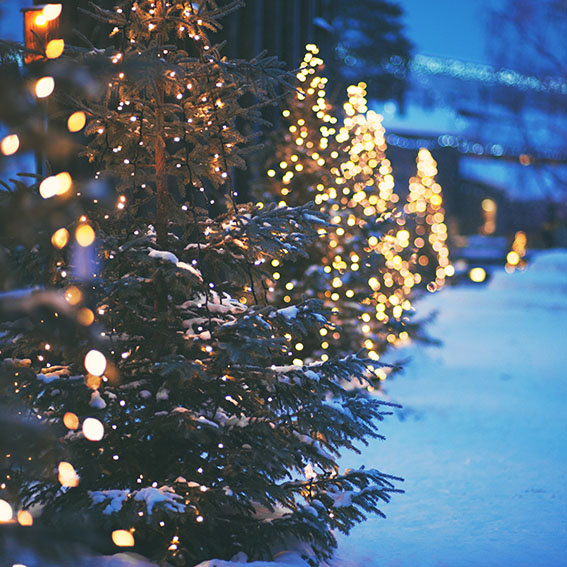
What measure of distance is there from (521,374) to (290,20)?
664cm

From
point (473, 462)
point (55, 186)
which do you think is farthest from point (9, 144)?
point (473, 462)

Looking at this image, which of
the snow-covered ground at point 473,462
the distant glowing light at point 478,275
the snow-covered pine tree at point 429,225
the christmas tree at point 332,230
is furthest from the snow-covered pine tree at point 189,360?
the distant glowing light at point 478,275

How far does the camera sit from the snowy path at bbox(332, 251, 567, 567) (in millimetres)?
4582

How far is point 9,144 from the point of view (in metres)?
1.39

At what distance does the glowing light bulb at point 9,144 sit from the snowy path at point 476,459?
3.54 m

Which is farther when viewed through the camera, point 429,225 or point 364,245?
point 429,225

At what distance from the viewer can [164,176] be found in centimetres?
396

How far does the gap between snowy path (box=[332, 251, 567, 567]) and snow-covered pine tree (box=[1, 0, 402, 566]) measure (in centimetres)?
99

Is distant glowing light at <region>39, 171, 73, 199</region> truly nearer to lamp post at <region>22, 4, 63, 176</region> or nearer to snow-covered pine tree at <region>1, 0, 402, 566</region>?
lamp post at <region>22, 4, 63, 176</region>

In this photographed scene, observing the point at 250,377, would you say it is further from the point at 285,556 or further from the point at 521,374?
the point at 521,374

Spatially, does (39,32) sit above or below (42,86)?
above

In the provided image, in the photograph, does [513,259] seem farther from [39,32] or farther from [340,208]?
[39,32]

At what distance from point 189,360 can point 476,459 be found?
13.6 ft

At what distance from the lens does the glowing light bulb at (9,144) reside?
1388mm
